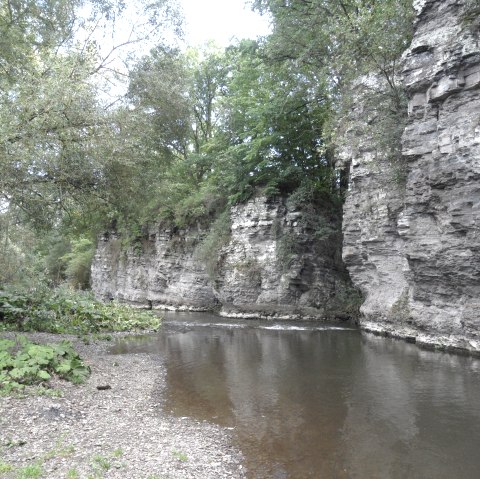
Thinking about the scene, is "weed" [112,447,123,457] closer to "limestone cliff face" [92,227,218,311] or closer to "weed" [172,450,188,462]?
"weed" [172,450,188,462]

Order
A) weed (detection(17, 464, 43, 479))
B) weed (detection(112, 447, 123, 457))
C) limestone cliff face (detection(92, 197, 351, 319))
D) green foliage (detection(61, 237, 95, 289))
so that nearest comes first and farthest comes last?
weed (detection(17, 464, 43, 479))
weed (detection(112, 447, 123, 457))
limestone cliff face (detection(92, 197, 351, 319))
green foliage (detection(61, 237, 95, 289))

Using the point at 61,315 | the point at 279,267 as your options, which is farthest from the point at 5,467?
the point at 279,267

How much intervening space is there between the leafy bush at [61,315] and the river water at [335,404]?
6.52 ft

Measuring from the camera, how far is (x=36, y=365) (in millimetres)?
7848

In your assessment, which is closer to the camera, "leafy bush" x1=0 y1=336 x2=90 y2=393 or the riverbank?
the riverbank

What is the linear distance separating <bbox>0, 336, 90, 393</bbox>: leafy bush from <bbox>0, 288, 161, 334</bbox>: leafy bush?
4.43m

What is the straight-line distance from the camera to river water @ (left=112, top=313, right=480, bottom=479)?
18.6 feet

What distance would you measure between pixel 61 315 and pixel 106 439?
10682 mm

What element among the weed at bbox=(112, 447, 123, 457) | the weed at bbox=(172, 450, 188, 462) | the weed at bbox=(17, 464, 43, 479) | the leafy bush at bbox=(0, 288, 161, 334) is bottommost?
the weed at bbox=(172, 450, 188, 462)

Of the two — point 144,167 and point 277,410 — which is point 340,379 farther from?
point 144,167

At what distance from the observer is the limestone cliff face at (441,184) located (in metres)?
12.5

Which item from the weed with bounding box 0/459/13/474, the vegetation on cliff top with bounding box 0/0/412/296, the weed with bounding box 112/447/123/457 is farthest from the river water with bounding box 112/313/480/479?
the vegetation on cliff top with bounding box 0/0/412/296

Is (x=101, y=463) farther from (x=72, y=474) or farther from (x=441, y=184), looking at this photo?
(x=441, y=184)

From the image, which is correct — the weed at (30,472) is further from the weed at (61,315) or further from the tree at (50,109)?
the weed at (61,315)
